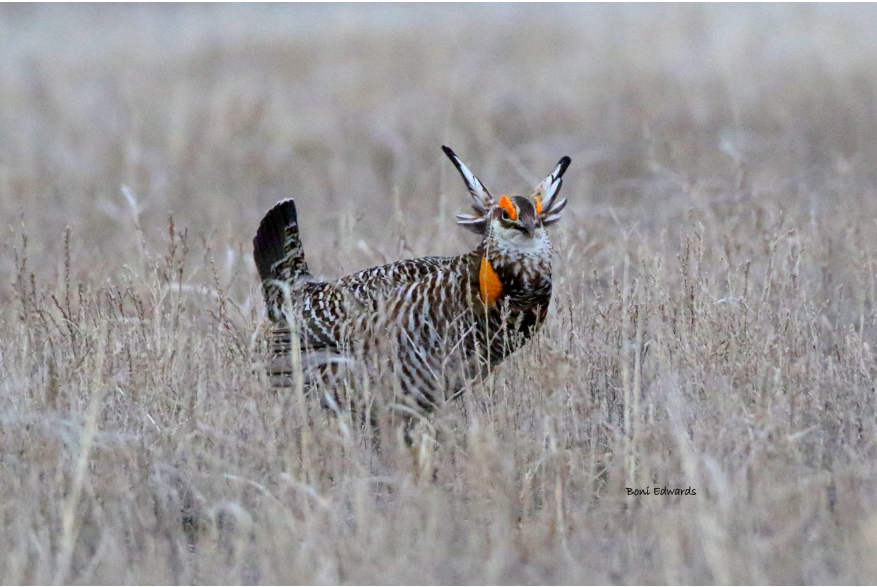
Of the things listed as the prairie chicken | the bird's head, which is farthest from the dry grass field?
the bird's head

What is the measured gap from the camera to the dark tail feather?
5.36m

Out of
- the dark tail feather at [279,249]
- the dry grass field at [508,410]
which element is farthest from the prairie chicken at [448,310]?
the dark tail feather at [279,249]

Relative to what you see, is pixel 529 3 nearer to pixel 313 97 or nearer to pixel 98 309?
pixel 313 97

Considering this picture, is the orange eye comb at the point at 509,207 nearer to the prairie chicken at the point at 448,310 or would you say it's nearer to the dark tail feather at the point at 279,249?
the prairie chicken at the point at 448,310

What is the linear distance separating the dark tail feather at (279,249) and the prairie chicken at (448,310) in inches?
23.8

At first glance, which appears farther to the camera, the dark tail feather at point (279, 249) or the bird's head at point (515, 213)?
the dark tail feather at point (279, 249)

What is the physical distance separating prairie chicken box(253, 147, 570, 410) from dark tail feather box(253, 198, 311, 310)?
61 centimetres

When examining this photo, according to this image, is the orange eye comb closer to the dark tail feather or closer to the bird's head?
the bird's head

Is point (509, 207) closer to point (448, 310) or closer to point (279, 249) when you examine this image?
point (448, 310)

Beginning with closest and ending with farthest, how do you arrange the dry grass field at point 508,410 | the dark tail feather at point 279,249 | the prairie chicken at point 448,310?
1. the dry grass field at point 508,410
2. the prairie chicken at point 448,310
3. the dark tail feather at point 279,249

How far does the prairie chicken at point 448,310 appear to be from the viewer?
14.4ft

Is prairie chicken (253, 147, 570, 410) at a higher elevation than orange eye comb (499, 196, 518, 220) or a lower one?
lower

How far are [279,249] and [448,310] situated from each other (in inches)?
48.6

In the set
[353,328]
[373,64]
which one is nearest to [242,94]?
[373,64]
